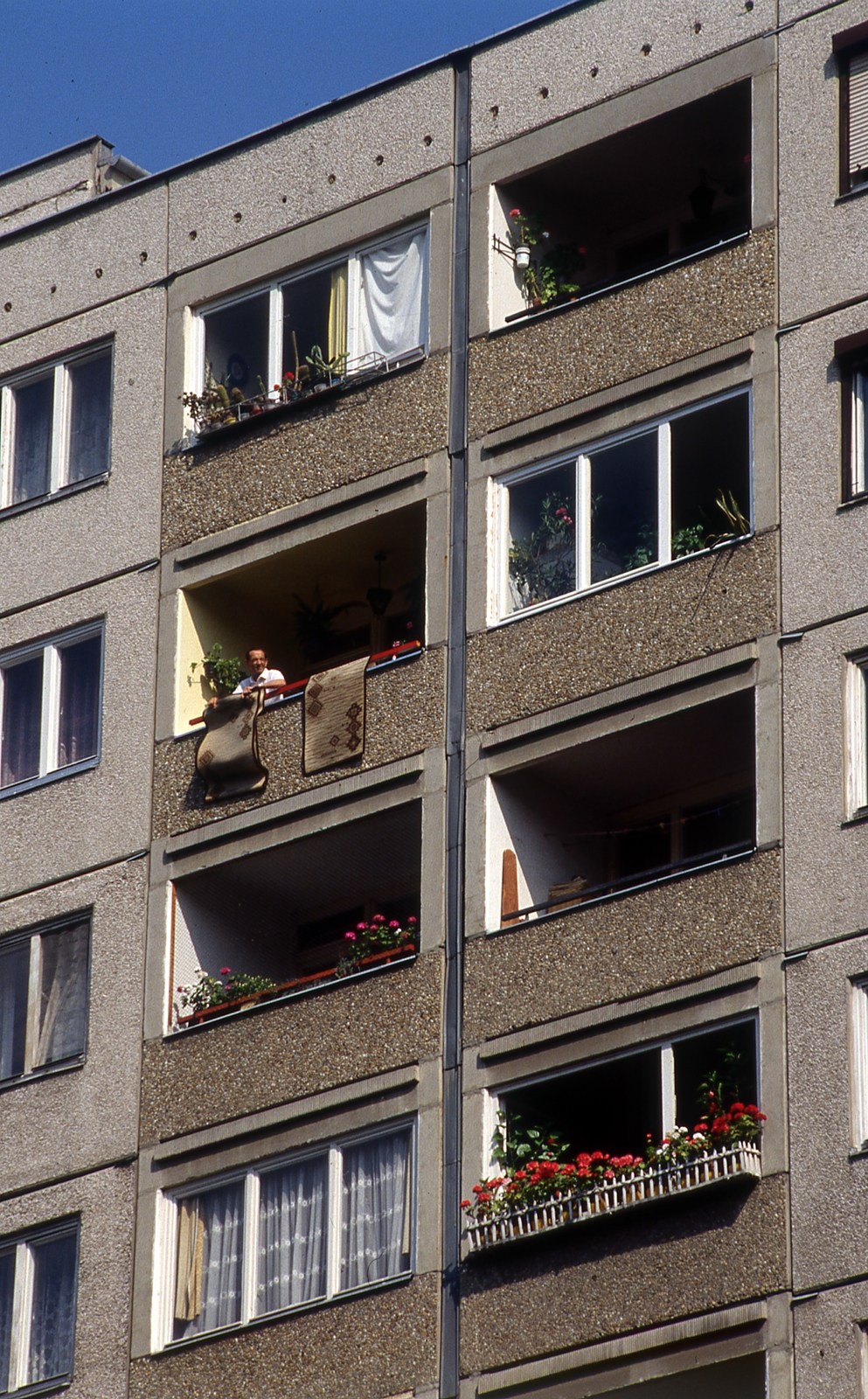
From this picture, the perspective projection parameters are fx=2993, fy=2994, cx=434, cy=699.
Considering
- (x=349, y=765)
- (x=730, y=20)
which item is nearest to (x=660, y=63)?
(x=730, y=20)

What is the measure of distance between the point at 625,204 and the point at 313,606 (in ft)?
19.5

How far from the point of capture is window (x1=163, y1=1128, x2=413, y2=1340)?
1177 inches

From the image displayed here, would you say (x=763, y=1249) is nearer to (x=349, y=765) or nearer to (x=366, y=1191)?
(x=366, y=1191)

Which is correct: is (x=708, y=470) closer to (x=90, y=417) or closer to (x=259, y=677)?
(x=259, y=677)

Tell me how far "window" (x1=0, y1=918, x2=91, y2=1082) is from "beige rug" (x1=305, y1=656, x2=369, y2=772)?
11.4ft

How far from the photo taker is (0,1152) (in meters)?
33.0

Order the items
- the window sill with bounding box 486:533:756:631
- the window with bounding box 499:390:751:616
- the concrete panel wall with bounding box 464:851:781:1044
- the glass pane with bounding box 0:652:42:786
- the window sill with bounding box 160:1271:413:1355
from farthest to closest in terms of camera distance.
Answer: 1. the glass pane with bounding box 0:652:42:786
2. the window with bounding box 499:390:751:616
3. the window sill with bounding box 486:533:756:631
4. the window sill with bounding box 160:1271:413:1355
5. the concrete panel wall with bounding box 464:851:781:1044

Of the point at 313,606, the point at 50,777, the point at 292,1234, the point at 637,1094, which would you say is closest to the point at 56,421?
the point at 313,606

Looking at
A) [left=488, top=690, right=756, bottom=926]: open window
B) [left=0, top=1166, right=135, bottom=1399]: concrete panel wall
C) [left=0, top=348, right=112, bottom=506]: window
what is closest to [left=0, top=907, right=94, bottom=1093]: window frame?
[left=0, top=1166, right=135, bottom=1399]: concrete panel wall

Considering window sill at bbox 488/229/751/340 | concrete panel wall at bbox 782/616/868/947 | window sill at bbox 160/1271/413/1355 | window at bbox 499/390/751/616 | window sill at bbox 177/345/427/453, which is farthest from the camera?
window sill at bbox 177/345/427/453

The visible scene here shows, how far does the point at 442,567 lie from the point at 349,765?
2.37 m

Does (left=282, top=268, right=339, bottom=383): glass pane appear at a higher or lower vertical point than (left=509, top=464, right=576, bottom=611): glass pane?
higher

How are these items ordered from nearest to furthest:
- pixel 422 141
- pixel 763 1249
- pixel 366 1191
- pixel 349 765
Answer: pixel 763 1249, pixel 366 1191, pixel 349 765, pixel 422 141

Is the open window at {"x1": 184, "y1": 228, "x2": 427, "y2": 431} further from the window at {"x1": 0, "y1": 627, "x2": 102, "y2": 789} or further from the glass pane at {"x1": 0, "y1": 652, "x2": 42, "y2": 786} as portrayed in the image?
the glass pane at {"x1": 0, "y1": 652, "x2": 42, "y2": 786}
